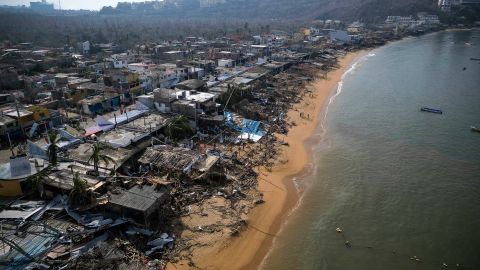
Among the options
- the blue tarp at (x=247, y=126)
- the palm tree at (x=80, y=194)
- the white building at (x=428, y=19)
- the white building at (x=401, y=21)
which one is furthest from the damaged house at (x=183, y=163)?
the white building at (x=428, y=19)

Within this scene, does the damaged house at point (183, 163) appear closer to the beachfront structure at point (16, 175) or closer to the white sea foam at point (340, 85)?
the beachfront structure at point (16, 175)

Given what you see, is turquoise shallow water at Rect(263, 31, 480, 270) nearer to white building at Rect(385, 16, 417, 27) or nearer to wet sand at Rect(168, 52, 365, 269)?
wet sand at Rect(168, 52, 365, 269)

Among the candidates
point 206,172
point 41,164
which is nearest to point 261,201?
point 206,172

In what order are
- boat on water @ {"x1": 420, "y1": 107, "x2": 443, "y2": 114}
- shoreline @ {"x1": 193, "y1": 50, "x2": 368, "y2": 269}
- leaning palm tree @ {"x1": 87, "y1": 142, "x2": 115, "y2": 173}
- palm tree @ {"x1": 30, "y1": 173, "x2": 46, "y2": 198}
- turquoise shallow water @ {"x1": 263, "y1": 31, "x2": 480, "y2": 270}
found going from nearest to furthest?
shoreline @ {"x1": 193, "y1": 50, "x2": 368, "y2": 269} → turquoise shallow water @ {"x1": 263, "y1": 31, "x2": 480, "y2": 270} → palm tree @ {"x1": 30, "y1": 173, "x2": 46, "y2": 198} → leaning palm tree @ {"x1": 87, "y1": 142, "x2": 115, "y2": 173} → boat on water @ {"x1": 420, "y1": 107, "x2": 443, "y2": 114}

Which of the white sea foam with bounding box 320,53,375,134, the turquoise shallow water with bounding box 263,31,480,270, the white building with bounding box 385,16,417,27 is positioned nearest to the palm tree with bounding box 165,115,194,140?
the turquoise shallow water with bounding box 263,31,480,270

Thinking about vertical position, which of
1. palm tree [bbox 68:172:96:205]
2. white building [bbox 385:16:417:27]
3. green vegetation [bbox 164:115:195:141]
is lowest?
palm tree [bbox 68:172:96:205]

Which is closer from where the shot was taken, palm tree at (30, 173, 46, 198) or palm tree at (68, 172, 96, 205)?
palm tree at (68, 172, 96, 205)
